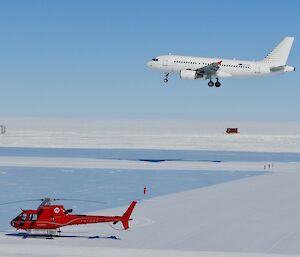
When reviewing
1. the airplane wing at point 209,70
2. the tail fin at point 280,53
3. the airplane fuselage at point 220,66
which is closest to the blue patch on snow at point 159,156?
the airplane wing at point 209,70

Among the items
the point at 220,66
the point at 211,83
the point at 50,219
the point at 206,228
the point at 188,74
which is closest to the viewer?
the point at 50,219

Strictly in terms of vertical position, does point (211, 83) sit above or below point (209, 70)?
below

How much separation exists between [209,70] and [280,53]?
24.1m

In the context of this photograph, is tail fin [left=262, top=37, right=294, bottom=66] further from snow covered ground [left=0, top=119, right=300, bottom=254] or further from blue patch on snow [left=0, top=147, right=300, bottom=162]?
snow covered ground [left=0, top=119, right=300, bottom=254]

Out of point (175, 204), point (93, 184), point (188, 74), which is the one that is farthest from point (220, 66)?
point (175, 204)

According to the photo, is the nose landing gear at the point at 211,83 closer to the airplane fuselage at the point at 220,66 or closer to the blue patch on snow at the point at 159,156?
the airplane fuselage at the point at 220,66

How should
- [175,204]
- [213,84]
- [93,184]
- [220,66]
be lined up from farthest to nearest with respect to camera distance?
1. [220,66]
2. [213,84]
3. [93,184]
4. [175,204]

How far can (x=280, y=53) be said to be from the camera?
129875 mm

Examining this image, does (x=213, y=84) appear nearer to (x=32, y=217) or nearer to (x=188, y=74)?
(x=188, y=74)

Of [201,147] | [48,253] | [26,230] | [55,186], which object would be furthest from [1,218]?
[201,147]

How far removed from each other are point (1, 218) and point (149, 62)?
84.9 m

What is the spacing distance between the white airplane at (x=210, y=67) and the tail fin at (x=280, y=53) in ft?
15.1

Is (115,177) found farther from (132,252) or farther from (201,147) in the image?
(201,147)

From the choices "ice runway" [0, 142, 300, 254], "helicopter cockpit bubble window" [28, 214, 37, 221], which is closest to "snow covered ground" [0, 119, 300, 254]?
"ice runway" [0, 142, 300, 254]
